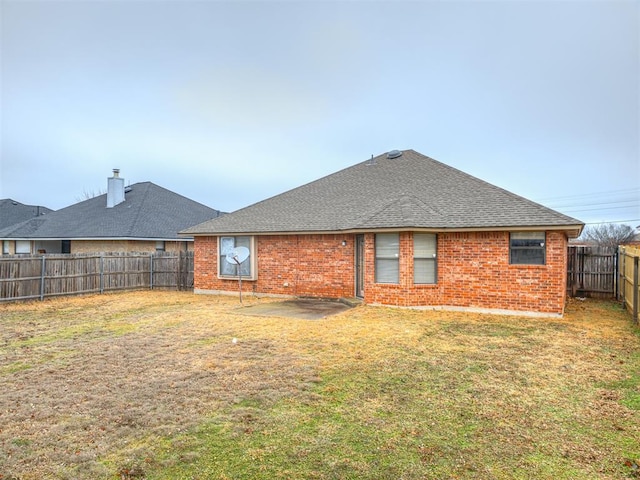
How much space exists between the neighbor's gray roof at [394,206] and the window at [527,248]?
0.51 m

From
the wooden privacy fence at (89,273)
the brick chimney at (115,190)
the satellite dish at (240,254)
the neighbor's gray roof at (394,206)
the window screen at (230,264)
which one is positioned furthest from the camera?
the brick chimney at (115,190)

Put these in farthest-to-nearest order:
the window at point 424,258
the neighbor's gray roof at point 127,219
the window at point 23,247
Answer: the window at point 23,247 → the neighbor's gray roof at point 127,219 → the window at point 424,258

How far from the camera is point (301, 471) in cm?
316

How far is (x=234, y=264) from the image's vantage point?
49.3 feet

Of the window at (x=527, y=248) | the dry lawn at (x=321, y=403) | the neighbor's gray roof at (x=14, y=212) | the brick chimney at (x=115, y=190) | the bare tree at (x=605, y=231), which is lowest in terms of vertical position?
the dry lawn at (x=321, y=403)

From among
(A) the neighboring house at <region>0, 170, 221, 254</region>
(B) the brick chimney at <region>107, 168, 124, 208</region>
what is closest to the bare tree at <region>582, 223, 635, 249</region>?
(A) the neighboring house at <region>0, 170, 221, 254</region>

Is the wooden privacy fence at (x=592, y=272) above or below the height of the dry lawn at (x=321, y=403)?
above

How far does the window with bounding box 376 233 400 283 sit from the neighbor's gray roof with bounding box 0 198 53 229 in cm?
2974

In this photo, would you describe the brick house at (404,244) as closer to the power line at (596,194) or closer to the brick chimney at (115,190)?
the brick chimney at (115,190)

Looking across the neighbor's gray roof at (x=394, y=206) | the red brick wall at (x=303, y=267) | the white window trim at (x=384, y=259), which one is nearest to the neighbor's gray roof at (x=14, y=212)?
the neighbor's gray roof at (x=394, y=206)

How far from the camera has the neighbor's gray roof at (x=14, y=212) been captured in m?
28.7

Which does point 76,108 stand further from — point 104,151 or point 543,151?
point 543,151

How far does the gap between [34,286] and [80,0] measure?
1040 centimetres

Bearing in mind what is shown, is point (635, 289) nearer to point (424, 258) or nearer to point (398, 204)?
point (424, 258)
